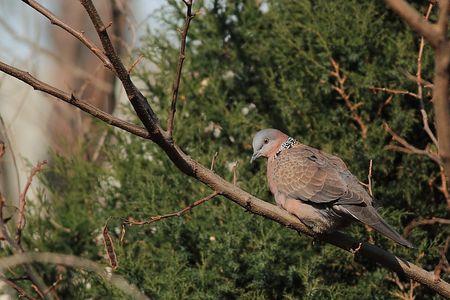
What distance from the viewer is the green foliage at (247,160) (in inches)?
159

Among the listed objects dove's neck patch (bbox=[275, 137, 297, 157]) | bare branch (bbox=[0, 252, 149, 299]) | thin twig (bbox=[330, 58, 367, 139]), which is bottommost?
bare branch (bbox=[0, 252, 149, 299])

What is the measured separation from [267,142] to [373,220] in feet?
3.15

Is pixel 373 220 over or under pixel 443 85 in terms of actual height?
under

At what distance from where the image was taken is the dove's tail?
312 centimetres

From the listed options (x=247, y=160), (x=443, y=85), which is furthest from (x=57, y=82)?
(x=443, y=85)

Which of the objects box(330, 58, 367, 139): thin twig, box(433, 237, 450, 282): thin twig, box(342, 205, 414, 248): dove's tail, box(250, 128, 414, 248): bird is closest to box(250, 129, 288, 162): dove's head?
box(250, 128, 414, 248): bird

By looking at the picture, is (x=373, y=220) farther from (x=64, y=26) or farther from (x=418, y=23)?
(x=418, y=23)

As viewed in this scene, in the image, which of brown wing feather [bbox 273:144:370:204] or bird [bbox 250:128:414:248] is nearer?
bird [bbox 250:128:414:248]

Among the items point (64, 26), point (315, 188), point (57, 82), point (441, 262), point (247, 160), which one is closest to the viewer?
point (441, 262)

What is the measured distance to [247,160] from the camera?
15.0 feet

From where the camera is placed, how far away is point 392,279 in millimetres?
3795

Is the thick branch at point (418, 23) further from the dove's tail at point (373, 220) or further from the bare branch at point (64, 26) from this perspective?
the dove's tail at point (373, 220)

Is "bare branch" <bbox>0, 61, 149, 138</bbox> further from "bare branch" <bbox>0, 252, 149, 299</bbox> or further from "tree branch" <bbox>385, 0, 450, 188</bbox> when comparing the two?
"tree branch" <bbox>385, 0, 450, 188</bbox>

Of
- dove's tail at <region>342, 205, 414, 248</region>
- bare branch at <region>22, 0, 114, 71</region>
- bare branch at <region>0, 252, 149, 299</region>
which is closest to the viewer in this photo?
bare branch at <region>22, 0, 114, 71</region>
